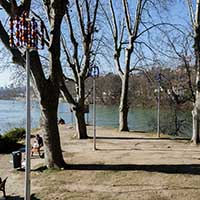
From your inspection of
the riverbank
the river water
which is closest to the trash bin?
the riverbank

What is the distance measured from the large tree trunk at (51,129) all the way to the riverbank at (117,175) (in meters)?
0.40

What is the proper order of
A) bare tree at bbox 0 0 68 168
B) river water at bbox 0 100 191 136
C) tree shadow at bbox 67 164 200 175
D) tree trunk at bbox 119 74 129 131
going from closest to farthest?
1. bare tree at bbox 0 0 68 168
2. tree shadow at bbox 67 164 200 175
3. tree trunk at bbox 119 74 129 131
4. river water at bbox 0 100 191 136

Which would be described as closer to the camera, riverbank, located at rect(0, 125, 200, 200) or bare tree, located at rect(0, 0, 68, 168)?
riverbank, located at rect(0, 125, 200, 200)

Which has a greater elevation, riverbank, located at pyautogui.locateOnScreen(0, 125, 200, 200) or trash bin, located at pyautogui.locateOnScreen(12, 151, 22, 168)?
trash bin, located at pyautogui.locateOnScreen(12, 151, 22, 168)

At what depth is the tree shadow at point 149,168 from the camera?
39.4ft

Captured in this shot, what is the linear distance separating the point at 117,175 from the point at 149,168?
1.37 metres

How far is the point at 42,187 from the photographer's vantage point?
34.0ft

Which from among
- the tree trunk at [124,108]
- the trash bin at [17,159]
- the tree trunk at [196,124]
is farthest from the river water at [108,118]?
the trash bin at [17,159]

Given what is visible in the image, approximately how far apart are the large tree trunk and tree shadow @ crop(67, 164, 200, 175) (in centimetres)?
56

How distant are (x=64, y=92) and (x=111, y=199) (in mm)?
11299

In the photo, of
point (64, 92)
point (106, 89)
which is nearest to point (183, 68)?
point (64, 92)

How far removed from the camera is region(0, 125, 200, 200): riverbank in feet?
31.7

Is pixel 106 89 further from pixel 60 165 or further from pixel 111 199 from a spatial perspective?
pixel 111 199

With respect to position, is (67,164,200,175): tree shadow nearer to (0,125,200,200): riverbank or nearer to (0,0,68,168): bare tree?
(0,125,200,200): riverbank
